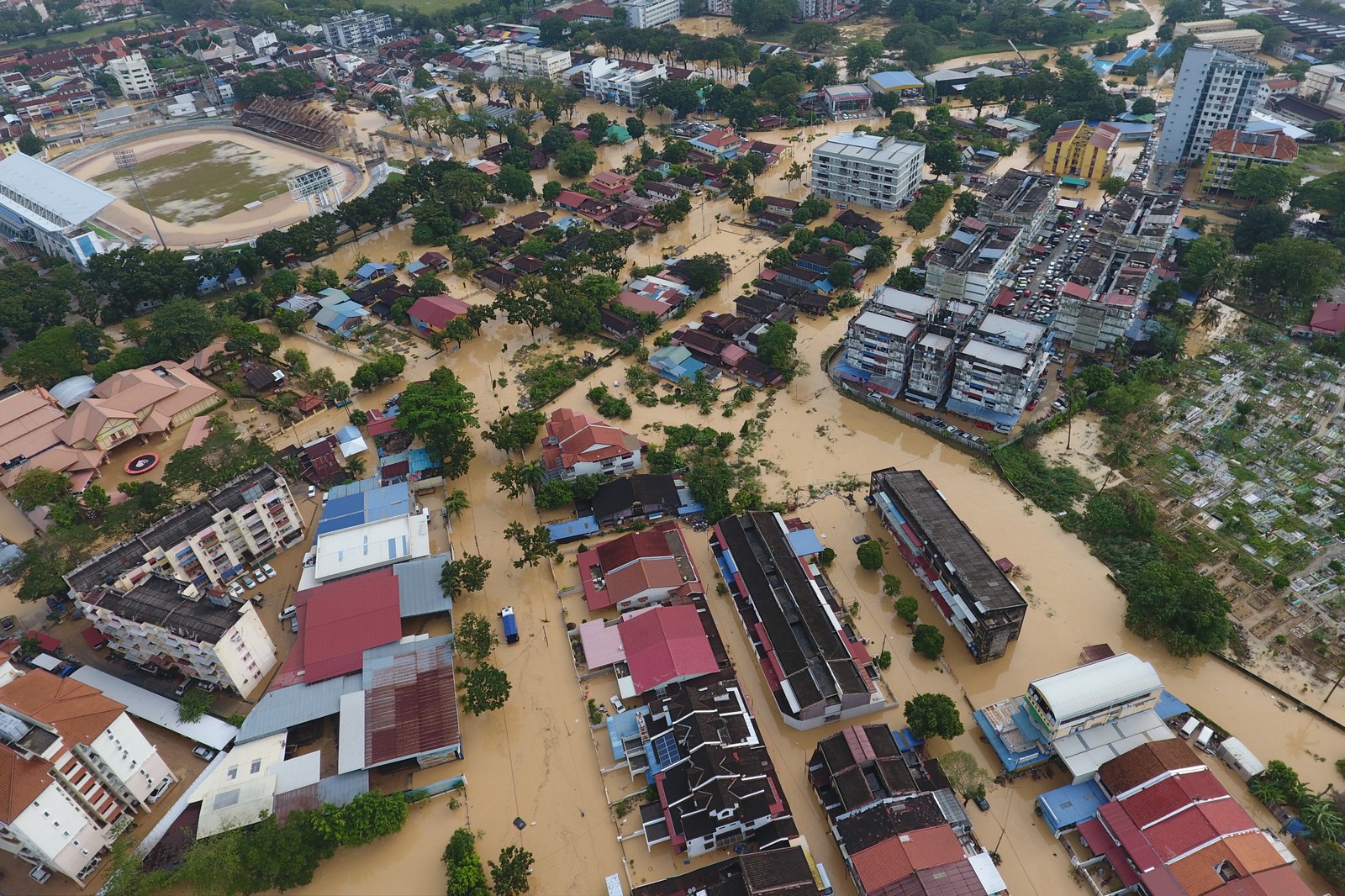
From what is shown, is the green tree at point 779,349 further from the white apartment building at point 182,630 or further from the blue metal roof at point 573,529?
the white apartment building at point 182,630

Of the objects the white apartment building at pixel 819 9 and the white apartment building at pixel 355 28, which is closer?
the white apartment building at pixel 819 9

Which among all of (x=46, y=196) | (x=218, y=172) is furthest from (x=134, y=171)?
(x=46, y=196)

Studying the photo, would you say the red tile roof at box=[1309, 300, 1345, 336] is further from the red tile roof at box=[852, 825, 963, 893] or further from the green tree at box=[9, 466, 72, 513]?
the green tree at box=[9, 466, 72, 513]

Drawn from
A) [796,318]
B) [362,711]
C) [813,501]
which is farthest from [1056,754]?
[796,318]

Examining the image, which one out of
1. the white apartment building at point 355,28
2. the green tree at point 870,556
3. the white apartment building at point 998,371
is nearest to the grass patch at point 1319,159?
the white apartment building at point 998,371

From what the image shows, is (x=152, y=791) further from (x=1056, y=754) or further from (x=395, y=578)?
(x=1056, y=754)

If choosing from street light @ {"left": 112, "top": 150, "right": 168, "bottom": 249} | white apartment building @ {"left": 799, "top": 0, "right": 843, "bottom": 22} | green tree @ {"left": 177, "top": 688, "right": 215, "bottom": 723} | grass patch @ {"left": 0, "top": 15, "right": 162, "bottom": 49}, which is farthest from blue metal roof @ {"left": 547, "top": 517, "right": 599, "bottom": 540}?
grass patch @ {"left": 0, "top": 15, "right": 162, "bottom": 49}
